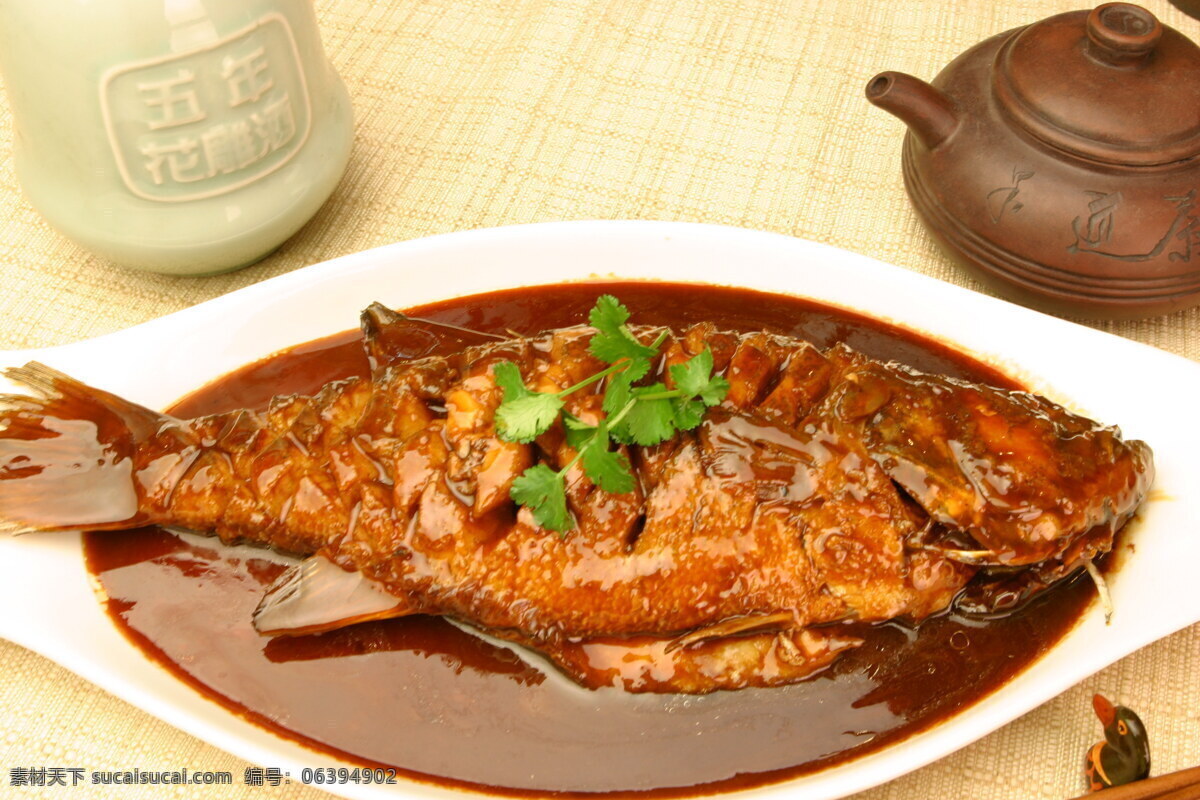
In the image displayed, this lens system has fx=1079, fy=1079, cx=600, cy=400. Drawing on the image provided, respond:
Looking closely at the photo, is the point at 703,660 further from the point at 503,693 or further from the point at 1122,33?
the point at 1122,33

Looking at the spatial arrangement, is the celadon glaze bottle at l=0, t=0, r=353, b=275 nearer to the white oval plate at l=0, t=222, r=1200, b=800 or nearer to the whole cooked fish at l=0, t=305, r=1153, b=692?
the white oval plate at l=0, t=222, r=1200, b=800

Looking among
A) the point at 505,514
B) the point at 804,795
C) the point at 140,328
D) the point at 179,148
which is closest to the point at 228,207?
the point at 179,148

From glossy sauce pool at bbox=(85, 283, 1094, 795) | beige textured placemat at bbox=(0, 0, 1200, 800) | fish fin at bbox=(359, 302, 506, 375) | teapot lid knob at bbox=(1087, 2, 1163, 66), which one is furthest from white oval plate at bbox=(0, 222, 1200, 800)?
teapot lid knob at bbox=(1087, 2, 1163, 66)

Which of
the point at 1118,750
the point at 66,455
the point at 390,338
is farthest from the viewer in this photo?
the point at 390,338

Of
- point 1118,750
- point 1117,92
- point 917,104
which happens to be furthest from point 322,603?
point 1117,92

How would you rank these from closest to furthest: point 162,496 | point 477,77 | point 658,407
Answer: point 658,407 < point 162,496 < point 477,77

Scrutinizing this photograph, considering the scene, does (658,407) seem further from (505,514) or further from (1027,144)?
(1027,144)
